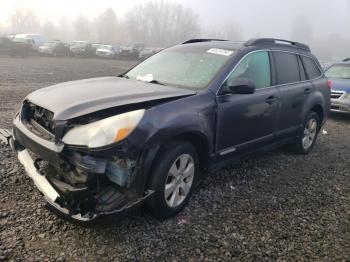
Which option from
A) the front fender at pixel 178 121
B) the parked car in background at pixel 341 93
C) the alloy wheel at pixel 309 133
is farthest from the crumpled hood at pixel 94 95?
the parked car in background at pixel 341 93

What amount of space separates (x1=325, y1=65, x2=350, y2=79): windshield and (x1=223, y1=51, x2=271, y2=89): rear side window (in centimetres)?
644

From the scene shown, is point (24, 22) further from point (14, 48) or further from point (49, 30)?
point (14, 48)

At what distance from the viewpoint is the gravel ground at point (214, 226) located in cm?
315

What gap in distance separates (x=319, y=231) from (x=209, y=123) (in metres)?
1.57

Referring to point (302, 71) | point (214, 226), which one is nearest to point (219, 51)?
point (302, 71)

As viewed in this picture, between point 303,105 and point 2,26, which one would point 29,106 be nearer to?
point 303,105

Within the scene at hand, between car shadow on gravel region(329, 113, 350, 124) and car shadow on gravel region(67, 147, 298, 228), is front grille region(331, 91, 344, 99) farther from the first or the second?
car shadow on gravel region(67, 147, 298, 228)

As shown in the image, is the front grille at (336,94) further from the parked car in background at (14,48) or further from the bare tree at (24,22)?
the bare tree at (24,22)

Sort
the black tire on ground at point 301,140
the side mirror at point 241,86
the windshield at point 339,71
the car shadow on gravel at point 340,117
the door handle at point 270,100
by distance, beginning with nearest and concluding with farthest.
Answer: the side mirror at point 241,86
the door handle at point 270,100
the black tire on ground at point 301,140
the car shadow on gravel at point 340,117
the windshield at point 339,71

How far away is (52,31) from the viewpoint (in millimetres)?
106938

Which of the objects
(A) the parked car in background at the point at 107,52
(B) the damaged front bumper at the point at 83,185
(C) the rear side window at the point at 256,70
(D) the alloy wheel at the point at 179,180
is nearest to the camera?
(B) the damaged front bumper at the point at 83,185

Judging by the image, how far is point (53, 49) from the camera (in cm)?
3556

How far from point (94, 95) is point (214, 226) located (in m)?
1.75

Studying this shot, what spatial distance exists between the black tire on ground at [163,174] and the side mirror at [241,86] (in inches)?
32.4
